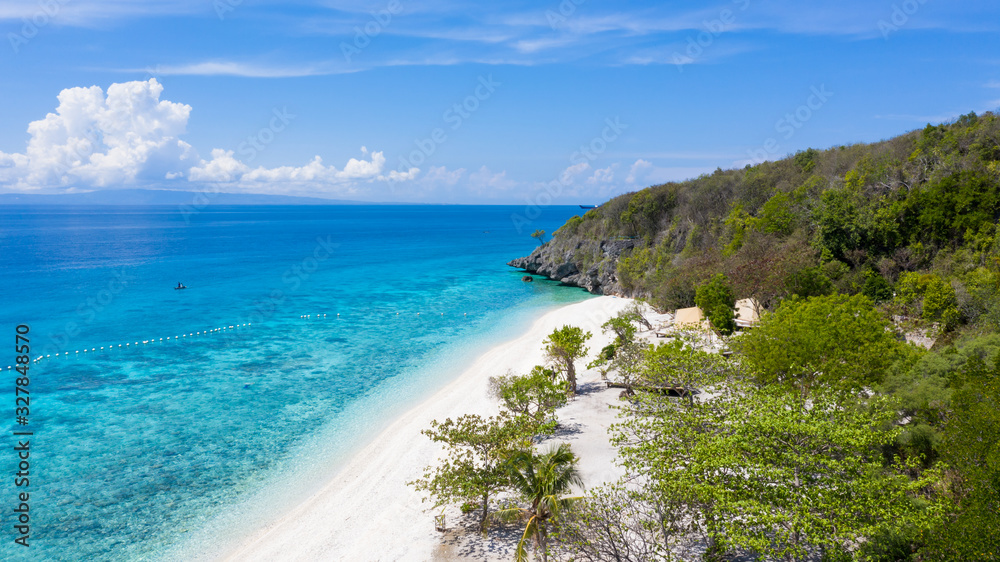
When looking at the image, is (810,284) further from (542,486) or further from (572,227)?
(572,227)

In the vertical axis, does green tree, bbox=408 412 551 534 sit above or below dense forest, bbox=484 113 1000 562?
below

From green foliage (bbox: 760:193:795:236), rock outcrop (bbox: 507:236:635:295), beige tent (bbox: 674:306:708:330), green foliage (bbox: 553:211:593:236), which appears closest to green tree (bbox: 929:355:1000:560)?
beige tent (bbox: 674:306:708:330)

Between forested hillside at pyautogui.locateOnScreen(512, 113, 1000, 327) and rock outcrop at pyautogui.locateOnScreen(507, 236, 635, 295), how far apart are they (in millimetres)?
9035

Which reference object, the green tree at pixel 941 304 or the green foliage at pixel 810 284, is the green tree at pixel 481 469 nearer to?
the green tree at pixel 941 304

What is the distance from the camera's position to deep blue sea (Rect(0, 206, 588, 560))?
20734 mm

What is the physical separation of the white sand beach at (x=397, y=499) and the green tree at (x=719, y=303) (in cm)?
1058

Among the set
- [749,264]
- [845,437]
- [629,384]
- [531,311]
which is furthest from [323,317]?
[845,437]

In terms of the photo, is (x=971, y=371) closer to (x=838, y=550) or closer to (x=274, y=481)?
(x=838, y=550)

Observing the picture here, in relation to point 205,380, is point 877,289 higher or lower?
higher

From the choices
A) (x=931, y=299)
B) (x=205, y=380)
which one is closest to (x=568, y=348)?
(x=931, y=299)

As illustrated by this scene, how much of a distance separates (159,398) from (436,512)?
22403mm

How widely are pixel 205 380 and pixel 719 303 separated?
121 ft

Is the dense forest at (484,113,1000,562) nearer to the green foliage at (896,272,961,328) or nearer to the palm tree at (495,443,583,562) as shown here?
the green foliage at (896,272,961,328)

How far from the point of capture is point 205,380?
3516 cm
